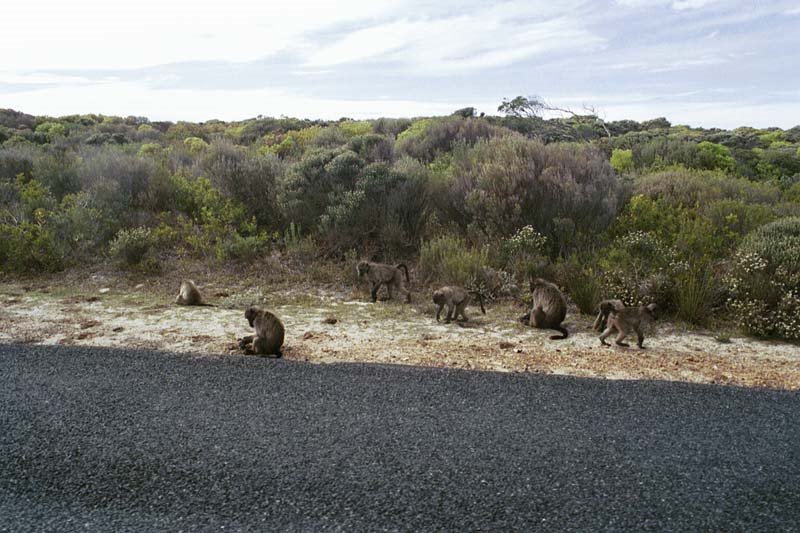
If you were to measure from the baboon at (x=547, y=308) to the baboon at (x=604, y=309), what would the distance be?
40 centimetres

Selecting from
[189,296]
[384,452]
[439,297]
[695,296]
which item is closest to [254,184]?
[189,296]

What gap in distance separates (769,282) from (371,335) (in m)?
5.28

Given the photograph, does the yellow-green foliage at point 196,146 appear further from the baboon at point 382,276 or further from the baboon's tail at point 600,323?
the baboon's tail at point 600,323

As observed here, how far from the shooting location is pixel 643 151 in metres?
20.0

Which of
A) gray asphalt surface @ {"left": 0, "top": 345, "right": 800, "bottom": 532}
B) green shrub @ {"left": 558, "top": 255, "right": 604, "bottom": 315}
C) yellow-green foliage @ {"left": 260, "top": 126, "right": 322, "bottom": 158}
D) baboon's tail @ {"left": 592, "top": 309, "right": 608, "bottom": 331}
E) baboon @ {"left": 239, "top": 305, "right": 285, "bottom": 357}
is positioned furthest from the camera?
yellow-green foliage @ {"left": 260, "top": 126, "right": 322, "bottom": 158}

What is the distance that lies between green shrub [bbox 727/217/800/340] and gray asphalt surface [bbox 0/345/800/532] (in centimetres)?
233

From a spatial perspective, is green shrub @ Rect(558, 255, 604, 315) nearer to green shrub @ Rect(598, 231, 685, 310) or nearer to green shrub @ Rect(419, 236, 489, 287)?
green shrub @ Rect(598, 231, 685, 310)

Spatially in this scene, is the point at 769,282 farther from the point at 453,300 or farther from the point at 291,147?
the point at 291,147

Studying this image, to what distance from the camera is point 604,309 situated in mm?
7195

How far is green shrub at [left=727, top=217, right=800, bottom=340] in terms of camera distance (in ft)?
24.1

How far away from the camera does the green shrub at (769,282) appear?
7.36 meters

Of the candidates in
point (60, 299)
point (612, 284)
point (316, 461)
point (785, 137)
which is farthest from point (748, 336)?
point (785, 137)

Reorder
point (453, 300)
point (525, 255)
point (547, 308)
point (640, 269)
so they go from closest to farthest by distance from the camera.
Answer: point (547, 308) < point (453, 300) < point (640, 269) < point (525, 255)

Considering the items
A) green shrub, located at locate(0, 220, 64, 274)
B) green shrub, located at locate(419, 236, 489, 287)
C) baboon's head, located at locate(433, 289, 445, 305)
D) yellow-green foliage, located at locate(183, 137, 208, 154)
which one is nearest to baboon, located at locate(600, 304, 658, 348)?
baboon's head, located at locate(433, 289, 445, 305)
